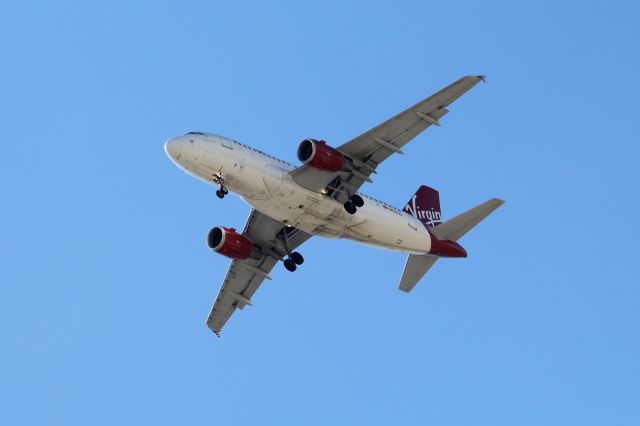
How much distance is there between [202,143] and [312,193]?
655 cm

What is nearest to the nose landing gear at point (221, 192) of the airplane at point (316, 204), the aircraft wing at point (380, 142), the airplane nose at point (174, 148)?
the airplane at point (316, 204)

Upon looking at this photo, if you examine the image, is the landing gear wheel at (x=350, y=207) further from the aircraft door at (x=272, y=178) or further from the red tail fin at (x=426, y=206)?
the red tail fin at (x=426, y=206)

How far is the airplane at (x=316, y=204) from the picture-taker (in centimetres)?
5531

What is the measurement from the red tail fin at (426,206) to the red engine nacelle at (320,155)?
11032mm

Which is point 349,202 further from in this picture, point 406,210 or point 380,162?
point 406,210

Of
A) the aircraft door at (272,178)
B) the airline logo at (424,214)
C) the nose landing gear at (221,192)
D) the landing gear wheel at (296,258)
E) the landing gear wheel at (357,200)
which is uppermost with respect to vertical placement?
the airline logo at (424,214)

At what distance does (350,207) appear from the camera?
192 ft

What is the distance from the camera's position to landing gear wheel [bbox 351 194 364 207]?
58594 mm

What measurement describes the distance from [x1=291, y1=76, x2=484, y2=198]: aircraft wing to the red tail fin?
8.66 m

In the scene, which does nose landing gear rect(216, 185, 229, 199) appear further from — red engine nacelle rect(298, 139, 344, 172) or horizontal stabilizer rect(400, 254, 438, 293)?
horizontal stabilizer rect(400, 254, 438, 293)

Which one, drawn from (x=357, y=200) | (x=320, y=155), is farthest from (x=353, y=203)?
(x=320, y=155)

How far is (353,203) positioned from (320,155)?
13.9 ft

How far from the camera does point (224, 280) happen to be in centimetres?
6675

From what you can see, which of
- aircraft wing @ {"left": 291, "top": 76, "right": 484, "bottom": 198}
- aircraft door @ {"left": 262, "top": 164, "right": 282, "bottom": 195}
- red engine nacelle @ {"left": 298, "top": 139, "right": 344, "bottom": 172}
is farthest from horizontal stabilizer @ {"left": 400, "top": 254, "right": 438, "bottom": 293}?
aircraft door @ {"left": 262, "top": 164, "right": 282, "bottom": 195}
